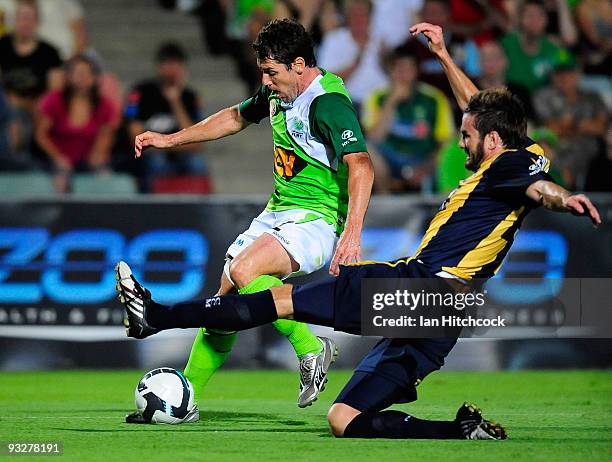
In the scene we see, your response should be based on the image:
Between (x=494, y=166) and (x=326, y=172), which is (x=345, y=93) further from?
(x=494, y=166)

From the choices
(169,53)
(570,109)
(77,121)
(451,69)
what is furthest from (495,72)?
(451,69)

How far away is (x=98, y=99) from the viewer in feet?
43.0

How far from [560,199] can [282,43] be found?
211 cm

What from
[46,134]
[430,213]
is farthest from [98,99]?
[430,213]

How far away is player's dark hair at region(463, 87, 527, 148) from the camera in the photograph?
6.37 meters

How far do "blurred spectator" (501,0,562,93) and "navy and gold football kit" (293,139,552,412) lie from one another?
7733 mm

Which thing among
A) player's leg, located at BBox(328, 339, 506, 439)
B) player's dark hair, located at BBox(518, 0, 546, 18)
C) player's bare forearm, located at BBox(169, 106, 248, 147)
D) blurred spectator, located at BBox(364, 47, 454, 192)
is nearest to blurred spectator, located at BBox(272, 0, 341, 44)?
blurred spectator, located at BBox(364, 47, 454, 192)

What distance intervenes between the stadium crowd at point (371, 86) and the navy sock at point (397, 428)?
20.1 ft

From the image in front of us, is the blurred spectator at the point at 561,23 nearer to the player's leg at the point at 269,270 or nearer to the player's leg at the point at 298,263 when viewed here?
the player's leg at the point at 298,263

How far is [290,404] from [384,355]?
220 cm

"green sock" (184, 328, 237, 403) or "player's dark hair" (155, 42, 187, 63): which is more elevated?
"player's dark hair" (155, 42, 187, 63)

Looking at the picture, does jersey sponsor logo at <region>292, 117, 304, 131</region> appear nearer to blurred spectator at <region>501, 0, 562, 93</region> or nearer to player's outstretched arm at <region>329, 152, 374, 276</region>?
player's outstretched arm at <region>329, 152, 374, 276</region>

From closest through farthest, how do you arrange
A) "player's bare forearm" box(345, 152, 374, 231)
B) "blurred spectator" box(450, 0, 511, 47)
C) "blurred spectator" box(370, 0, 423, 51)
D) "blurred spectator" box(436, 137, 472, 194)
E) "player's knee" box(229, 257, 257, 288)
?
"player's bare forearm" box(345, 152, 374, 231), "player's knee" box(229, 257, 257, 288), "blurred spectator" box(436, 137, 472, 194), "blurred spectator" box(370, 0, 423, 51), "blurred spectator" box(450, 0, 511, 47)

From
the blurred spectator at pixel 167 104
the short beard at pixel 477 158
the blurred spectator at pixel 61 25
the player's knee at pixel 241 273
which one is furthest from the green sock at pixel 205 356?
the blurred spectator at pixel 61 25
